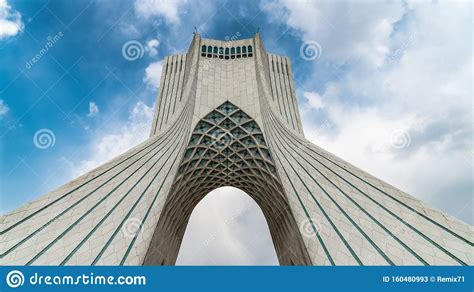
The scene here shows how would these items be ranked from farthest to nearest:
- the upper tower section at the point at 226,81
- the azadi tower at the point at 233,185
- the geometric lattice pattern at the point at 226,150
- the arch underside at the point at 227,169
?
1. the upper tower section at the point at 226,81
2. the geometric lattice pattern at the point at 226,150
3. the arch underside at the point at 227,169
4. the azadi tower at the point at 233,185

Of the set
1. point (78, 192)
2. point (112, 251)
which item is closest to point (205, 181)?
point (78, 192)

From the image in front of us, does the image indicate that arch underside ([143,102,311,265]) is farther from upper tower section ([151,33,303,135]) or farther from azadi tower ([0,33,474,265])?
upper tower section ([151,33,303,135])

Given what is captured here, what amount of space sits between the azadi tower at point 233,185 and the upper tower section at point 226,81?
12 centimetres

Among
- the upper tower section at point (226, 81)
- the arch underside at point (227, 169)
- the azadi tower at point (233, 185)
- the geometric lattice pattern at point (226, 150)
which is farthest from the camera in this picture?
the upper tower section at point (226, 81)

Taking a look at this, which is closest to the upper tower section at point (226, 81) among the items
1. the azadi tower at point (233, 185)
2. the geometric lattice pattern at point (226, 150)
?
the azadi tower at point (233, 185)

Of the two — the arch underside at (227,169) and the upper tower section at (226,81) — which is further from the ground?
the upper tower section at (226,81)

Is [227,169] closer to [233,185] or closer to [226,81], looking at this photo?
[233,185]

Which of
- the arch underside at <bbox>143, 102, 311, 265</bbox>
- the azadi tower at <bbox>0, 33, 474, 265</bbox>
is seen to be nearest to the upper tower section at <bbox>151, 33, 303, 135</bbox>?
the azadi tower at <bbox>0, 33, 474, 265</bbox>

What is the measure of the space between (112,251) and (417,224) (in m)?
13.0

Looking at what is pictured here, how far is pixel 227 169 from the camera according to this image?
20438 mm

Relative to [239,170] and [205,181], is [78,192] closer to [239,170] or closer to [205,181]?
[205,181]

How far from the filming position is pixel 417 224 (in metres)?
10.2

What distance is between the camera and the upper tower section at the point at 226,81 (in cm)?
1795

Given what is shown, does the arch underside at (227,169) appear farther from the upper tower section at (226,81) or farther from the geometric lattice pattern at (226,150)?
the upper tower section at (226,81)
